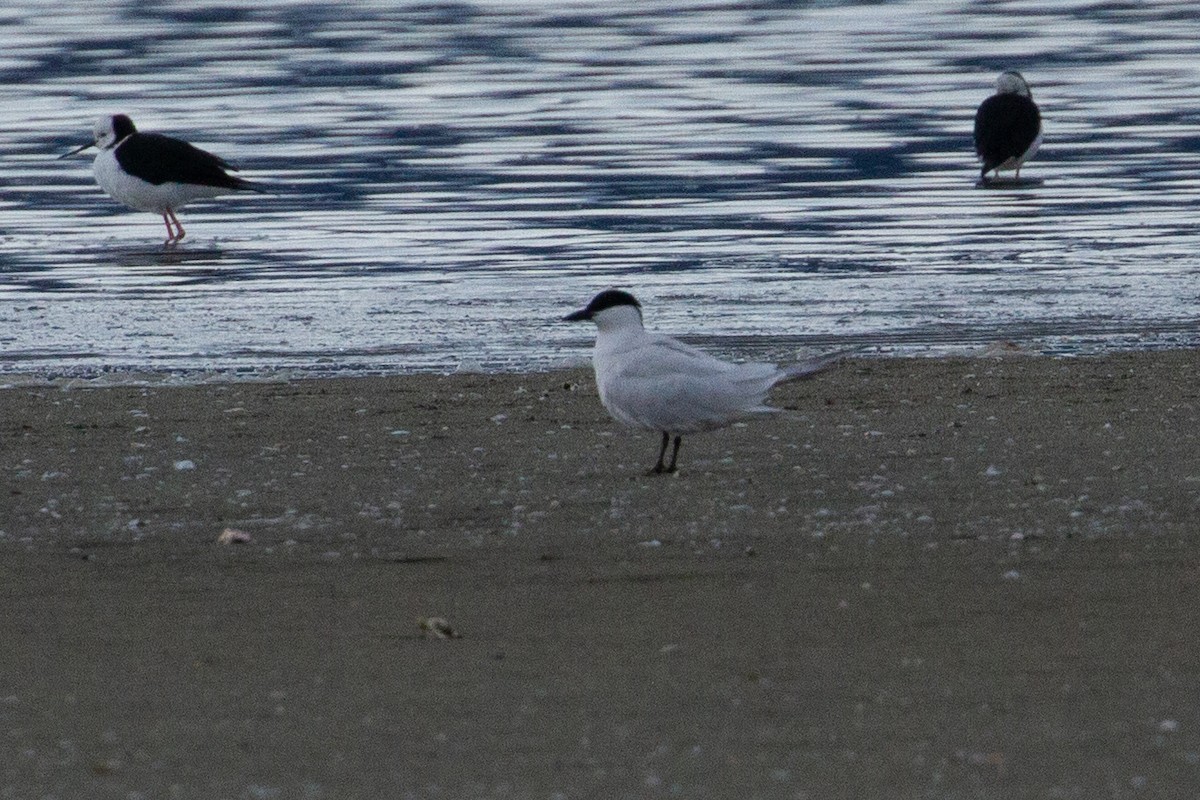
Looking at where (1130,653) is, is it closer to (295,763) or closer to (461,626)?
(461,626)

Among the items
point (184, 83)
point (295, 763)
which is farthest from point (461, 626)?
point (184, 83)

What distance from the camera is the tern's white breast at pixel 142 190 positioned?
18.6 m

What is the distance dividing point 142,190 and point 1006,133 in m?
7.42

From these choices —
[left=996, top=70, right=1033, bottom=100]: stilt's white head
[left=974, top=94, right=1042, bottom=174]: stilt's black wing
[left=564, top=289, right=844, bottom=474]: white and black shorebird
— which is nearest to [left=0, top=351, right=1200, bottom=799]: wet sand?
[left=564, top=289, right=844, bottom=474]: white and black shorebird

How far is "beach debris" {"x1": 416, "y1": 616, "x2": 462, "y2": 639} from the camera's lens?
6.43m

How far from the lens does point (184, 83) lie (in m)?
30.1

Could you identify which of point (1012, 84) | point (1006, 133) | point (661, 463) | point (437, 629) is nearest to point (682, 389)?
point (661, 463)

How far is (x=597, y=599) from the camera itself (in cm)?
682

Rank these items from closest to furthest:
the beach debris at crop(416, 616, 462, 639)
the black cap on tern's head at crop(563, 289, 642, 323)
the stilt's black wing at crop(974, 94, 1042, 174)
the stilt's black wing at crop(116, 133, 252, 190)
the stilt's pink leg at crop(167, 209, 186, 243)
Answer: the beach debris at crop(416, 616, 462, 639), the black cap on tern's head at crop(563, 289, 642, 323), the stilt's pink leg at crop(167, 209, 186, 243), the stilt's black wing at crop(116, 133, 252, 190), the stilt's black wing at crop(974, 94, 1042, 174)

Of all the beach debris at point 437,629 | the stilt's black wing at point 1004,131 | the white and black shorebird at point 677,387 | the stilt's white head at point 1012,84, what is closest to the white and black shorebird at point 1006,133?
the stilt's black wing at point 1004,131

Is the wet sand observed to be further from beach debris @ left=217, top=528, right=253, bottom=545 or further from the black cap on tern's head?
the black cap on tern's head

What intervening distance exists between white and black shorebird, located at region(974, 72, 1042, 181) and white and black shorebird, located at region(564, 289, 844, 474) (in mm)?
11849

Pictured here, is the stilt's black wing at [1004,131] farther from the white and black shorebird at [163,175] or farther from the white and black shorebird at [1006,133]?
the white and black shorebird at [163,175]

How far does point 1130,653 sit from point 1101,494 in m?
2.12
